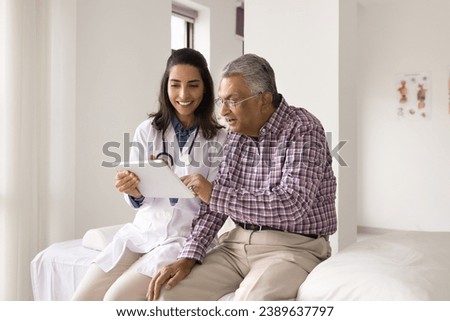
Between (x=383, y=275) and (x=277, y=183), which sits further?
(x=277, y=183)

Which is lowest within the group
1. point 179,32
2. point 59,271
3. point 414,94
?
point 59,271

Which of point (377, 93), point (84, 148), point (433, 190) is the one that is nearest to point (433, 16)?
point (377, 93)

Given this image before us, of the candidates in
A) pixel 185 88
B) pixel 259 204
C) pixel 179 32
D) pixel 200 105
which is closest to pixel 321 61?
pixel 200 105

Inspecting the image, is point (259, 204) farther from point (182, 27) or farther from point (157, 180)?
point (182, 27)

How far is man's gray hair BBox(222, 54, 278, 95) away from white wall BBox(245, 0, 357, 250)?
48.6 inches

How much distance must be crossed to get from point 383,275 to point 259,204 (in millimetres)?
433

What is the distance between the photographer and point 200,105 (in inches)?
78.4

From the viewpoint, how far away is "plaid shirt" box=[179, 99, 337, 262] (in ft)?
5.19

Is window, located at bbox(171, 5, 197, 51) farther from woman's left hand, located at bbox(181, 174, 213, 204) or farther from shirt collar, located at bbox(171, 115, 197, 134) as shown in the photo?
woman's left hand, located at bbox(181, 174, 213, 204)

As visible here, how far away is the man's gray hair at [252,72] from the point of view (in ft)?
5.66

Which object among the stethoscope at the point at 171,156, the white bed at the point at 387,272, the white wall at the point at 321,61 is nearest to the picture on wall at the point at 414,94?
the white wall at the point at 321,61

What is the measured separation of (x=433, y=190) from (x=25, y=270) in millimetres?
4352

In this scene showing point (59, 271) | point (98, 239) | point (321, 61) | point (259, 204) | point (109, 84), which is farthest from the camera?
point (109, 84)

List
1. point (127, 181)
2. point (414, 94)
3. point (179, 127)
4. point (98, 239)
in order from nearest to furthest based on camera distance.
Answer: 1. point (127, 181)
2. point (179, 127)
3. point (98, 239)
4. point (414, 94)
